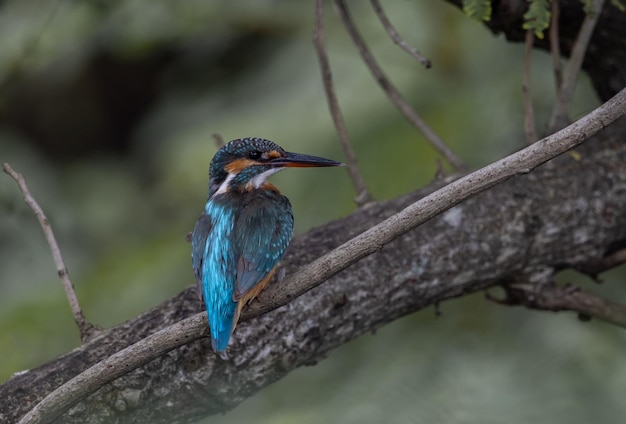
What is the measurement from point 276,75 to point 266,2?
0.39m

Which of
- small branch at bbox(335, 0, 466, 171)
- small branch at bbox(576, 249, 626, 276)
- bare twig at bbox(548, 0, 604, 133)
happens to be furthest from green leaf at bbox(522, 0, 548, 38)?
small branch at bbox(576, 249, 626, 276)

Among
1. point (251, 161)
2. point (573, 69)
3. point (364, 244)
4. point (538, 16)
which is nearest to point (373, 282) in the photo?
point (251, 161)

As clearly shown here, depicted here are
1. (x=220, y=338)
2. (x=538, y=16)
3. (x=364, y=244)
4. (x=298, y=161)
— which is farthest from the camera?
(x=298, y=161)

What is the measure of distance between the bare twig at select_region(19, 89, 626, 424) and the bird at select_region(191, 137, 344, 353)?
0.10m

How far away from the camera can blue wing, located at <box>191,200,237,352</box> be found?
2299mm

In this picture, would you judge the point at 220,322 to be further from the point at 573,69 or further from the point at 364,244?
the point at 573,69

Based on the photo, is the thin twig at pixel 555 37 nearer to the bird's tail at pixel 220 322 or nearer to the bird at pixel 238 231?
the bird at pixel 238 231

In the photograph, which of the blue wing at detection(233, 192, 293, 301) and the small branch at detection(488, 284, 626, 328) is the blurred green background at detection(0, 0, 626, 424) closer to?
the small branch at detection(488, 284, 626, 328)

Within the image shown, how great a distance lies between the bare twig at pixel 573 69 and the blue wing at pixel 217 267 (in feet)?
3.79

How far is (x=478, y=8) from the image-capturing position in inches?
107

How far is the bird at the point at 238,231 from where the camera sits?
93.5 inches

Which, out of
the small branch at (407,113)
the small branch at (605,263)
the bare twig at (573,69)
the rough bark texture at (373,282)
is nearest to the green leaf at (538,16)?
the bare twig at (573,69)

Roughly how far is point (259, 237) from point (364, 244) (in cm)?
50

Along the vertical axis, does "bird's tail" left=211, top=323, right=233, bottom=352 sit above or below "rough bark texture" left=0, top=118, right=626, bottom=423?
above
